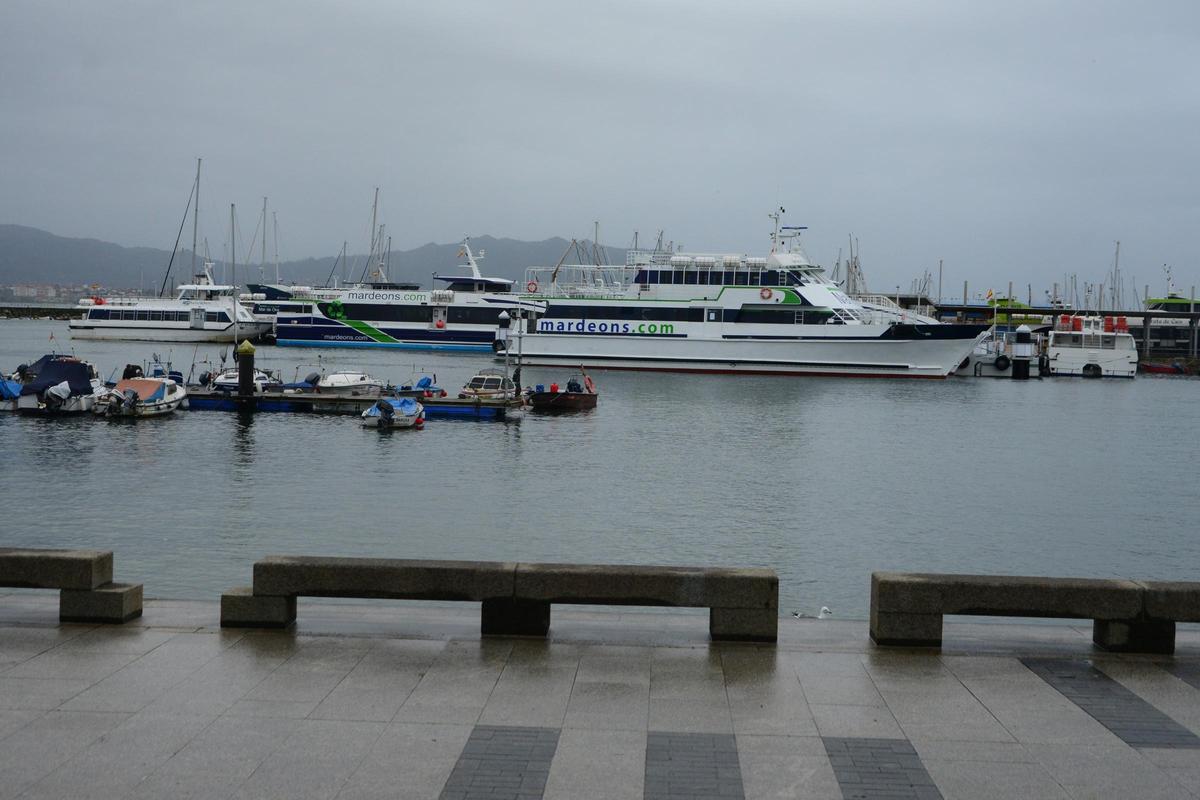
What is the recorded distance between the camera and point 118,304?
100375mm

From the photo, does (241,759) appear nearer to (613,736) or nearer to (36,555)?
(613,736)

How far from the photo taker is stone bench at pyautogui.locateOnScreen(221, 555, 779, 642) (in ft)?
25.7

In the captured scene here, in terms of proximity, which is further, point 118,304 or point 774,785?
point 118,304

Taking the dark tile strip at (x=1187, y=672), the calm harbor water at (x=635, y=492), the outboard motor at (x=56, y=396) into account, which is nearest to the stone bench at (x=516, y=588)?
the dark tile strip at (x=1187, y=672)

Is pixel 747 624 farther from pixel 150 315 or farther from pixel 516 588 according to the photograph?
pixel 150 315

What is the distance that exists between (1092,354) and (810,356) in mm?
30709

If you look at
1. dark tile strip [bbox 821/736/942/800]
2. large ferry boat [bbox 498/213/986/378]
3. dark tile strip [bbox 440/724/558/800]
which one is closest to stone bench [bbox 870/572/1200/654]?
dark tile strip [bbox 821/736/942/800]

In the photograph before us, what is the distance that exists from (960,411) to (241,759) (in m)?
51.6

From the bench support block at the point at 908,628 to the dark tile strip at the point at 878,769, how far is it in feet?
5.81

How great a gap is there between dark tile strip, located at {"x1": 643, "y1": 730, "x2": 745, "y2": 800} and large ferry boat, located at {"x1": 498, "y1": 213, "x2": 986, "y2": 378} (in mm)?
64202

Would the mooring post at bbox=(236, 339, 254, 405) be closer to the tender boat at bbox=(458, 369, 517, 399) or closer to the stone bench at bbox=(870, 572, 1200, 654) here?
the tender boat at bbox=(458, 369, 517, 399)

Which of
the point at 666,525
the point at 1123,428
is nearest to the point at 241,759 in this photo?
the point at 666,525

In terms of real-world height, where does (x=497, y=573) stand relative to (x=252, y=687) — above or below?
above

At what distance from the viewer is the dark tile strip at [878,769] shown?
18.1ft
